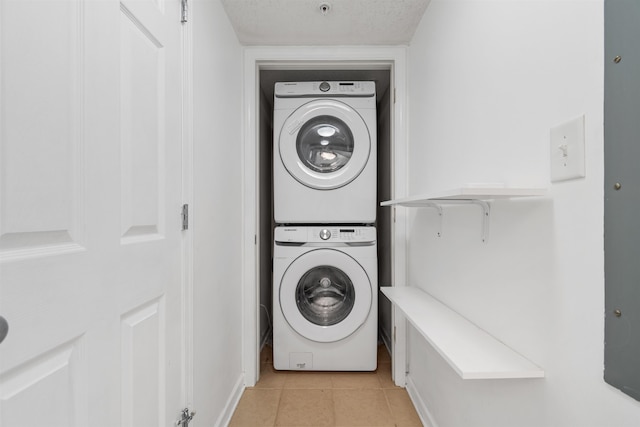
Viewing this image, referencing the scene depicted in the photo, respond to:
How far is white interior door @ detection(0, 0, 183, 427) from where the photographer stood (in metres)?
0.53

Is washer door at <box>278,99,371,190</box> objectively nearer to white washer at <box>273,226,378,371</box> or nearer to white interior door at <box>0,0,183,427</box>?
white washer at <box>273,226,378,371</box>

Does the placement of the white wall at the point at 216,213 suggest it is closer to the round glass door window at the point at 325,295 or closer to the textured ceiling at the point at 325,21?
the textured ceiling at the point at 325,21

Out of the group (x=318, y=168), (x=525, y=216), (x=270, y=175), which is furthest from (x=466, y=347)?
(x=270, y=175)

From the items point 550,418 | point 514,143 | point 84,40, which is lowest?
point 550,418

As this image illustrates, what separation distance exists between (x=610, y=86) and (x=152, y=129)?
1123mm

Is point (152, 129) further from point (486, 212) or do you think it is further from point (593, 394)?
point (593, 394)

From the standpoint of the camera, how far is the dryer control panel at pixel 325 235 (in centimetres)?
212

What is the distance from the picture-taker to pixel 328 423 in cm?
163

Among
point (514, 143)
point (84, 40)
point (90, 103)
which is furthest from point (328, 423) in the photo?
point (84, 40)

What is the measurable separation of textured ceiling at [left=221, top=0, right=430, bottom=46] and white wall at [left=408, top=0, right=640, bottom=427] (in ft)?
0.91

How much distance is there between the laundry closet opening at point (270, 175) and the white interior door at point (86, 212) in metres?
1.40

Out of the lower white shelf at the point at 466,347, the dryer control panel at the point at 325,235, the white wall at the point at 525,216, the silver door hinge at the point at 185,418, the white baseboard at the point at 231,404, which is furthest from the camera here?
the dryer control panel at the point at 325,235

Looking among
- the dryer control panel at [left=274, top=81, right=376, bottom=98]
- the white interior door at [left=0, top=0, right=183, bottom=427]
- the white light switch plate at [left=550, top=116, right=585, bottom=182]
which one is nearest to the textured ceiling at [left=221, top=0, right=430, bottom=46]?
the dryer control panel at [left=274, top=81, right=376, bottom=98]

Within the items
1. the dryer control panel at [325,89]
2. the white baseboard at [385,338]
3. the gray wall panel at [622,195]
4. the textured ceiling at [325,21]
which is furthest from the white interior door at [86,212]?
the white baseboard at [385,338]
